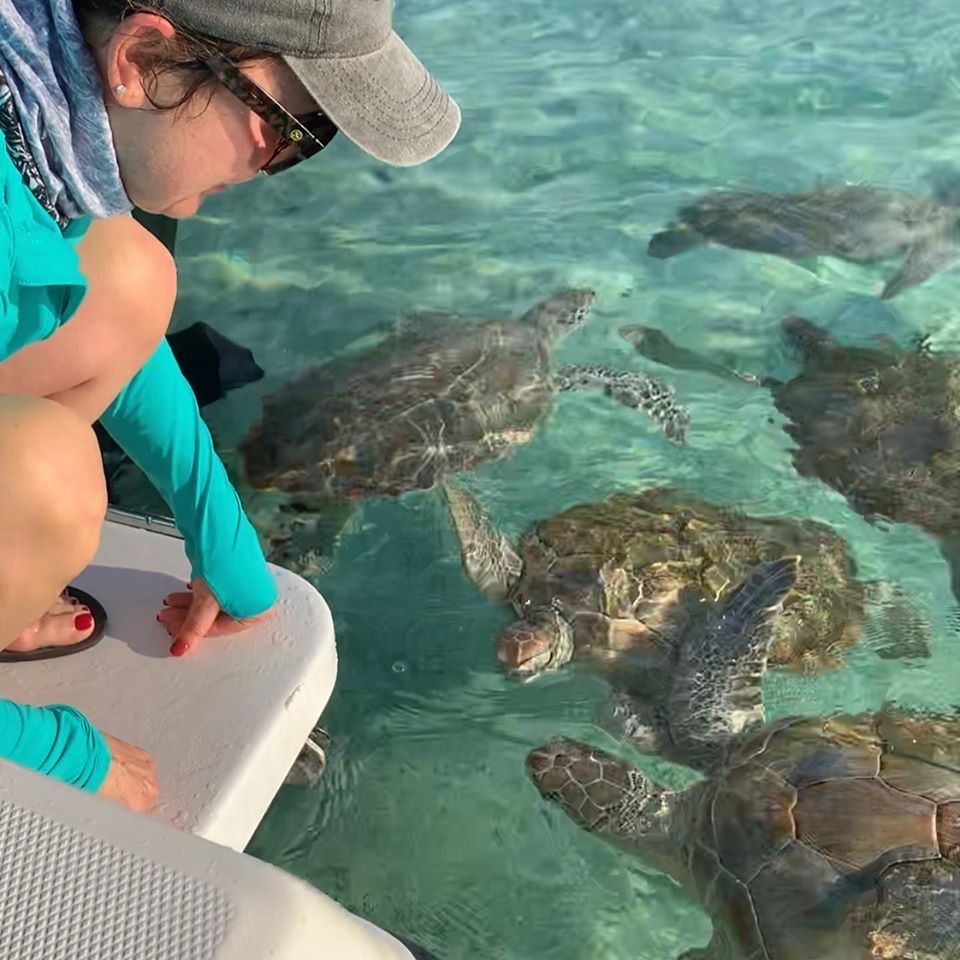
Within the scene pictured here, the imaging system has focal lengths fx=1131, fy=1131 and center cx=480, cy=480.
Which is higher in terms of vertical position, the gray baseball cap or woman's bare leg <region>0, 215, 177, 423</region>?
the gray baseball cap

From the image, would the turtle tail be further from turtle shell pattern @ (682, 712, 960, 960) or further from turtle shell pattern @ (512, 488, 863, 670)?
turtle shell pattern @ (682, 712, 960, 960)

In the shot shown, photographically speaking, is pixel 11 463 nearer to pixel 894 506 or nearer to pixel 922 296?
pixel 894 506

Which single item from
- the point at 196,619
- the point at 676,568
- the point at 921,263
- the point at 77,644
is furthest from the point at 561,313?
the point at 77,644

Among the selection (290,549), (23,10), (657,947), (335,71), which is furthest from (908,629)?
(23,10)

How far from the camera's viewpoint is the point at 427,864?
2.24 metres

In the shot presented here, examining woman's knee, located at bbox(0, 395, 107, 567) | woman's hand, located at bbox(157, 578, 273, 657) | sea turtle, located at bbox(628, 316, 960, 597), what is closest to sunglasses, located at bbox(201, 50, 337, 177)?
woman's knee, located at bbox(0, 395, 107, 567)

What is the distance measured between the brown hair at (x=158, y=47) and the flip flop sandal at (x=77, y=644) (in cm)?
91

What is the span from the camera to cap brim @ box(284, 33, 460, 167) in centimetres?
149

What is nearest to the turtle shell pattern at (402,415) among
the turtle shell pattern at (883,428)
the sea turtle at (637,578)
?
the sea turtle at (637,578)

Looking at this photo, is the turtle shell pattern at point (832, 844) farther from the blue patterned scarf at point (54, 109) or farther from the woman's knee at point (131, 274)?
the blue patterned scarf at point (54, 109)

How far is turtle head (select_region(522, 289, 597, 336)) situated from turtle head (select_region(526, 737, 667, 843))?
64.5 inches

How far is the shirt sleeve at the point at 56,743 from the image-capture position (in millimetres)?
1452

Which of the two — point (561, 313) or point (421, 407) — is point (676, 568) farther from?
point (561, 313)

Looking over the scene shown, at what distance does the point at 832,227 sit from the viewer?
4.27 meters
